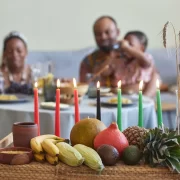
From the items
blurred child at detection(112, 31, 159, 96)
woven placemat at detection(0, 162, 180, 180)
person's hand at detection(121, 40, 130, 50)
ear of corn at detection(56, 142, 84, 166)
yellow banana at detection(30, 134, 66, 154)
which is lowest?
woven placemat at detection(0, 162, 180, 180)

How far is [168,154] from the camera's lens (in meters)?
1.29

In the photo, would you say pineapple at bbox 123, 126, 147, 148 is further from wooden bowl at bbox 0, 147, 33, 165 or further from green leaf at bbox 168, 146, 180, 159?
wooden bowl at bbox 0, 147, 33, 165

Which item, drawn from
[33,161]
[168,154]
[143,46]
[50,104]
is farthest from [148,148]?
[143,46]

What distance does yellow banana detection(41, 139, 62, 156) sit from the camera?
4.32 ft

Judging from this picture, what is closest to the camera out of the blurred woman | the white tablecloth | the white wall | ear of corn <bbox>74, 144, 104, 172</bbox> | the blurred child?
ear of corn <bbox>74, 144, 104, 172</bbox>

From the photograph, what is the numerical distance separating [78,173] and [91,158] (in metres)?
0.06

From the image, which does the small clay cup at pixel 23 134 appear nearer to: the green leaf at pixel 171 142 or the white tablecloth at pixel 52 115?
the green leaf at pixel 171 142

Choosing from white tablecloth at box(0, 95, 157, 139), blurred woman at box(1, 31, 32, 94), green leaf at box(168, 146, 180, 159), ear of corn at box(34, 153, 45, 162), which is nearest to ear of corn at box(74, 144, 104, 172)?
ear of corn at box(34, 153, 45, 162)

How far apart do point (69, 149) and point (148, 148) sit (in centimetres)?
23

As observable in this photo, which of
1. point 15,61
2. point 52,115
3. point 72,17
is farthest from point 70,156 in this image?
point 72,17

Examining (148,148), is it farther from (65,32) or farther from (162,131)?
(65,32)

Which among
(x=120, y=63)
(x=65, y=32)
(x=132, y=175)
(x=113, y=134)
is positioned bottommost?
(x=132, y=175)

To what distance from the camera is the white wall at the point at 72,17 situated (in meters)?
5.50

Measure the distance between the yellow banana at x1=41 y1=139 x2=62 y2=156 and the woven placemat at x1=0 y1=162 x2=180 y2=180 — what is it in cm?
4
